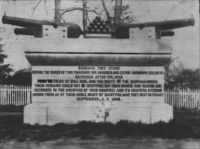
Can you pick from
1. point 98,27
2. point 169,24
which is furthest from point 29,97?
point 169,24

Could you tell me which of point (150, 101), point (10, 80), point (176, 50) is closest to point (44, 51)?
point (10, 80)

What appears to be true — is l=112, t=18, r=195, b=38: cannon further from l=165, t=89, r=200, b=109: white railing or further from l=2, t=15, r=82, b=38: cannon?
l=165, t=89, r=200, b=109: white railing

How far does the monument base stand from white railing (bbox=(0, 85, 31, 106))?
23.6 inches

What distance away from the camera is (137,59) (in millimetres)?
5633

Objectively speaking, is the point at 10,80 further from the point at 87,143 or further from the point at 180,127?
the point at 180,127

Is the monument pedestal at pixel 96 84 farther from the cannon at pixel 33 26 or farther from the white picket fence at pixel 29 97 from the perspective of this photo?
the white picket fence at pixel 29 97

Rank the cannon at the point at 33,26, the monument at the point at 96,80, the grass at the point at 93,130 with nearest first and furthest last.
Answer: the grass at the point at 93,130 → the monument at the point at 96,80 → the cannon at the point at 33,26

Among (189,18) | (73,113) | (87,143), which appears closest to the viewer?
(87,143)

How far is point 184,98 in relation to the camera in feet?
21.2

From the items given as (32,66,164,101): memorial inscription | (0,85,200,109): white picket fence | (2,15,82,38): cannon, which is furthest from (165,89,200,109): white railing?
(2,15,82,38): cannon

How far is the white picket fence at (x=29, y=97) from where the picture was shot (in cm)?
615

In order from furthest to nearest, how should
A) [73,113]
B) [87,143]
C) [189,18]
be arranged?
[189,18]
[73,113]
[87,143]

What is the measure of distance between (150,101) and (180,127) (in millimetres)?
818

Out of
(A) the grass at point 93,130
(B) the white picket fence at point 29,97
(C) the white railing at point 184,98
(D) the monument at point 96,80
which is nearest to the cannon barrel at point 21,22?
(D) the monument at point 96,80
